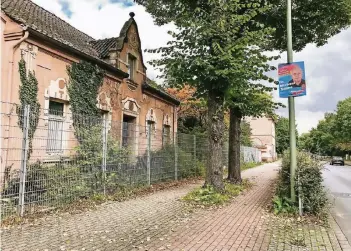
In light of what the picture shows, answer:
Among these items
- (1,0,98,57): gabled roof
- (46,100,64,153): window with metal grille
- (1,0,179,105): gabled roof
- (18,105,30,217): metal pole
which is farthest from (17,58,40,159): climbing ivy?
(1,0,179,105): gabled roof

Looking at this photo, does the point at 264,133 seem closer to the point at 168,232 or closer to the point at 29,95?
the point at 29,95

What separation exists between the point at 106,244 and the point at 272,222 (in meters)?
3.76

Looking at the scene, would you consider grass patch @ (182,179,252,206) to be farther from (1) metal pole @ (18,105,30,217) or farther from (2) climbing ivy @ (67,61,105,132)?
(1) metal pole @ (18,105,30,217)

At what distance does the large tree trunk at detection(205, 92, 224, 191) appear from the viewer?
414 inches

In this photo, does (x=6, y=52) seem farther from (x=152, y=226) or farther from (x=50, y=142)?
(x=152, y=226)

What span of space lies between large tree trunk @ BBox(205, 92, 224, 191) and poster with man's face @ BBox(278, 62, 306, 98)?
2531 mm

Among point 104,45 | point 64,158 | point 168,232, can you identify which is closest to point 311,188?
point 168,232

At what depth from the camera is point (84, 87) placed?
11922 millimetres

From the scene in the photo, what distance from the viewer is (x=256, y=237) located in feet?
19.5

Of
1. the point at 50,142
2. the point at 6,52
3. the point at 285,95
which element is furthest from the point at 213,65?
the point at 6,52

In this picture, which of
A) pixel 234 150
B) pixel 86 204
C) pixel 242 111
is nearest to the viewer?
pixel 86 204

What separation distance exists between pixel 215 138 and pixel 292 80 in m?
3.27

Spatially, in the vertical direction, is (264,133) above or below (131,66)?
below

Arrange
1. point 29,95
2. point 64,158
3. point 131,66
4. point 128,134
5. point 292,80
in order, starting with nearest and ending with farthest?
point 292,80 → point 64,158 → point 29,95 → point 128,134 → point 131,66
